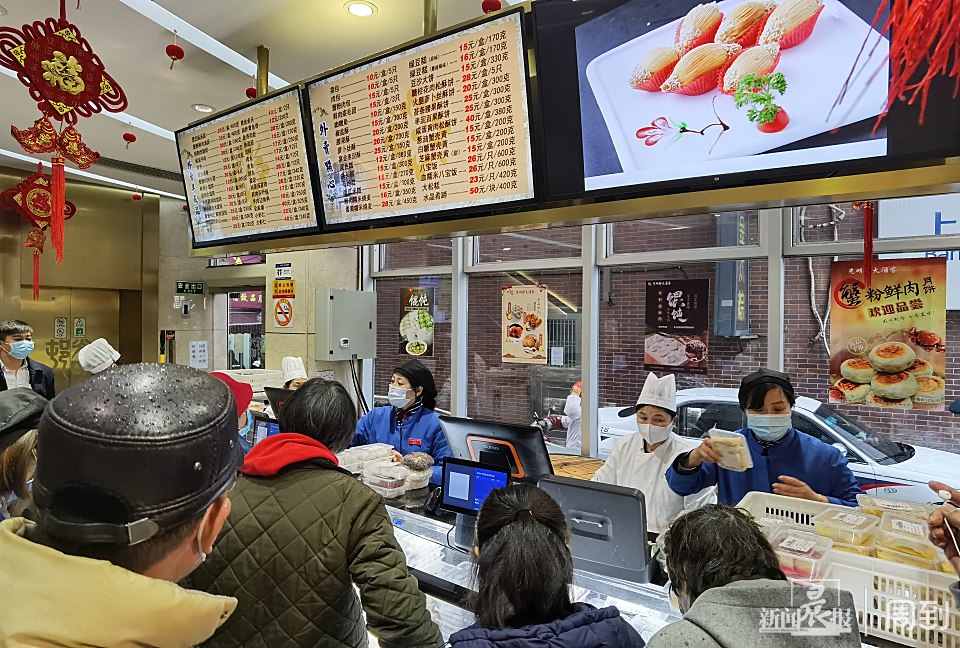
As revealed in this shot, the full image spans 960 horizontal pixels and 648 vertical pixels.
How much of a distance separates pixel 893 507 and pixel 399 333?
4273 millimetres

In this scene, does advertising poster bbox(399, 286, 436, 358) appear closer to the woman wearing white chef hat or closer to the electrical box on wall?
the electrical box on wall

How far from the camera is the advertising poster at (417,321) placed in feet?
16.9

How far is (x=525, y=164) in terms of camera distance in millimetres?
1805

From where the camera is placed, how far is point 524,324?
4.52m

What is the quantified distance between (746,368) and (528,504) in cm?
291

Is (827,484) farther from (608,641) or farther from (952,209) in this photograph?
(608,641)

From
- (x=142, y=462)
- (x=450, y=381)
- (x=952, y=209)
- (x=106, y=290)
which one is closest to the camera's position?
(x=142, y=462)

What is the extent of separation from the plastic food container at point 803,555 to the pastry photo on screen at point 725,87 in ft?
3.27

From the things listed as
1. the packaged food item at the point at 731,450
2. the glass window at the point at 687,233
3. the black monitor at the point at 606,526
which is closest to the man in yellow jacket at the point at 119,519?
the black monitor at the point at 606,526

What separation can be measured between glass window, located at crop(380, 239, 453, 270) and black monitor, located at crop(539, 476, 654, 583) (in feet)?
11.2

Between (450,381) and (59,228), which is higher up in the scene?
(59,228)

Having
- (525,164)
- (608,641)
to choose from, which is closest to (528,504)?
(608,641)

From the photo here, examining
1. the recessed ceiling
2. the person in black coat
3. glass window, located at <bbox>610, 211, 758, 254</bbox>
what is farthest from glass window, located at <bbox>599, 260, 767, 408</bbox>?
the person in black coat

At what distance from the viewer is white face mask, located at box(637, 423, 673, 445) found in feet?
9.71
